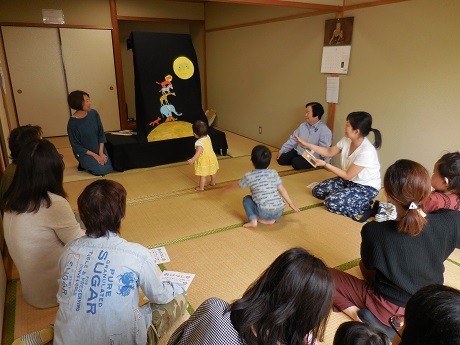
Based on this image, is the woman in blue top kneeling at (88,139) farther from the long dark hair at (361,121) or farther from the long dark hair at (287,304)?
the long dark hair at (287,304)

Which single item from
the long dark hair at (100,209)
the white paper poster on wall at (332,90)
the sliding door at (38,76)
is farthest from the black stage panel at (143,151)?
the long dark hair at (100,209)

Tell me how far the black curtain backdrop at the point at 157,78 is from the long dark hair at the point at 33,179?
8.27 feet

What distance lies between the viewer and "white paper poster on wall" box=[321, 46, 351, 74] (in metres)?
3.74

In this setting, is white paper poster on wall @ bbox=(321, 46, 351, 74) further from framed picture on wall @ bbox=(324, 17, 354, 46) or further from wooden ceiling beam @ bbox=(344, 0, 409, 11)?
wooden ceiling beam @ bbox=(344, 0, 409, 11)

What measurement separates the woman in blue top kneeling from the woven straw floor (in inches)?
6.0

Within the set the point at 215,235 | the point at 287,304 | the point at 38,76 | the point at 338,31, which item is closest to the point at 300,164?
the point at 338,31

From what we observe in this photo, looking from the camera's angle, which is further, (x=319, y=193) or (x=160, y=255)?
(x=319, y=193)

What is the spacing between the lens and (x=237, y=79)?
18.9 ft

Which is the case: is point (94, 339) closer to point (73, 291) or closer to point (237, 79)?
point (73, 291)

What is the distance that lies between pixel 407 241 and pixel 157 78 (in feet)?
11.6

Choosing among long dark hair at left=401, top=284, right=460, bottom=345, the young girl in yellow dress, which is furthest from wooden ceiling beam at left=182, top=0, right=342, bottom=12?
long dark hair at left=401, top=284, right=460, bottom=345

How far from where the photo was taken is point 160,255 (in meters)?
2.21

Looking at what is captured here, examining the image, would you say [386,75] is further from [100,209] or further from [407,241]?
[100,209]

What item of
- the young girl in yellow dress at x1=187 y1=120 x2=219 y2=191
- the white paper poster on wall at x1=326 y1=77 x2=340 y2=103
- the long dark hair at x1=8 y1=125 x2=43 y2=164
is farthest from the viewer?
the white paper poster on wall at x1=326 y1=77 x2=340 y2=103
